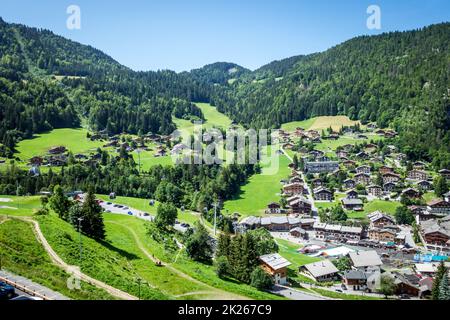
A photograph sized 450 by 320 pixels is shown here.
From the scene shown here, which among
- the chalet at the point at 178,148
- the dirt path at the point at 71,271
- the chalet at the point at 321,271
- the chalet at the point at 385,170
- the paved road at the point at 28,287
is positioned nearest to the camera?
the paved road at the point at 28,287

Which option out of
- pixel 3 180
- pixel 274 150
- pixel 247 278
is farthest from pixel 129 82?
pixel 247 278

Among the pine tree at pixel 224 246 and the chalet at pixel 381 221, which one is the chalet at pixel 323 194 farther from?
the pine tree at pixel 224 246

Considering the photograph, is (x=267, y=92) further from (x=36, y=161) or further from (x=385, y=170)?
(x=36, y=161)

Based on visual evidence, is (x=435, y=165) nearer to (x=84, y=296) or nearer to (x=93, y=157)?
(x=93, y=157)

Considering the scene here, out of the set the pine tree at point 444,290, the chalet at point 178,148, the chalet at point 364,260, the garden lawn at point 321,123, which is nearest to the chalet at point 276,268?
the chalet at point 364,260

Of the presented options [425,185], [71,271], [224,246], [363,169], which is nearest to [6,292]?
[71,271]
